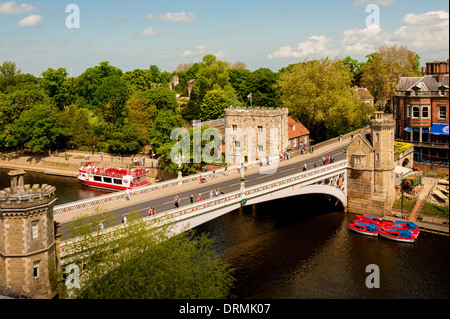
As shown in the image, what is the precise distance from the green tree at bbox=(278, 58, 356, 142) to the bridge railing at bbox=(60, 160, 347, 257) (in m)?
21.8

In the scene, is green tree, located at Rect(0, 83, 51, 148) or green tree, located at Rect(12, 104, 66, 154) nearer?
green tree, located at Rect(12, 104, 66, 154)

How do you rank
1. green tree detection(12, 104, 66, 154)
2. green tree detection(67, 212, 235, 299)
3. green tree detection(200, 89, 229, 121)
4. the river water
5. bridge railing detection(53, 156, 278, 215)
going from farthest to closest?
green tree detection(200, 89, 229, 121) → green tree detection(12, 104, 66, 154) → bridge railing detection(53, 156, 278, 215) → the river water → green tree detection(67, 212, 235, 299)

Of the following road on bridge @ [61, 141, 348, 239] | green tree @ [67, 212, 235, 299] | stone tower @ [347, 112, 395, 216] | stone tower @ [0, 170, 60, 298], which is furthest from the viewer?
stone tower @ [347, 112, 395, 216]

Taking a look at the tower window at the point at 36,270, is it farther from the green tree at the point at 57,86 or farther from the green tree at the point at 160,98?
the green tree at the point at 57,86

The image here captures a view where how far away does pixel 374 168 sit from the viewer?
61.1 m

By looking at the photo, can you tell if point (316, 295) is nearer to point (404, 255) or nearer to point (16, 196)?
point (404, 255)

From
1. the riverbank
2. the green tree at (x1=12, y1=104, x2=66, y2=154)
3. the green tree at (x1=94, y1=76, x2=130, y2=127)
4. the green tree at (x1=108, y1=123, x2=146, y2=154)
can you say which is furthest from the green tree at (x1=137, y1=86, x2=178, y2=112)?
the green tree at (x1=12, y1=104, x2=66, y2=154)

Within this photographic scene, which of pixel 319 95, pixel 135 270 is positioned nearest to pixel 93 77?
pixel 319 95

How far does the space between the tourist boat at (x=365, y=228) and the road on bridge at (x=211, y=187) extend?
32.6 ft

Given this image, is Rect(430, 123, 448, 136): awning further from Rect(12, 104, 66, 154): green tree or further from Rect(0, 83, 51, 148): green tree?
Rect(0, 83, 51, 148): green tree

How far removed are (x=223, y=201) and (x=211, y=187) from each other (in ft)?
22.5

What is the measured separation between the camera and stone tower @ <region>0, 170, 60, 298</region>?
2973 cm

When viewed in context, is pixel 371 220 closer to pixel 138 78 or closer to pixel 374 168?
pixel 374 168
